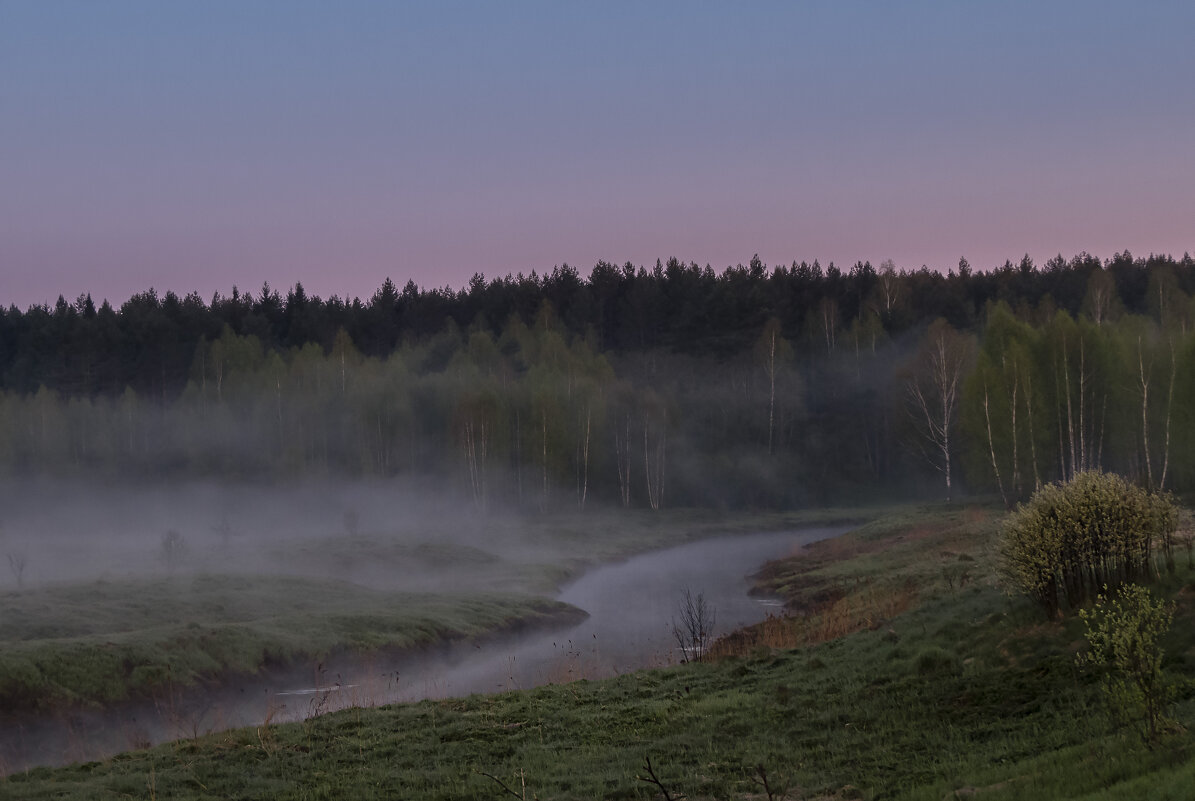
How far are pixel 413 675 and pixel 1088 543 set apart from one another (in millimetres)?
20444

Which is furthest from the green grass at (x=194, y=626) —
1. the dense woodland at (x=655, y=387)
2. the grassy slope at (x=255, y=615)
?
the dense woodland at (x=655, y=387)

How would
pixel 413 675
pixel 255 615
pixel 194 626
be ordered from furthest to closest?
pixel 255 615 < pixel 194 626 < pixel 413 675

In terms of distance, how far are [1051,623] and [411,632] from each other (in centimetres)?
2415

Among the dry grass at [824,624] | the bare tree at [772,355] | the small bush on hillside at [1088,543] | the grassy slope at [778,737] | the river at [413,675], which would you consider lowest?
the river at [413,675]

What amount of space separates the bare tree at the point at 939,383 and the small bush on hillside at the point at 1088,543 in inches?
2332

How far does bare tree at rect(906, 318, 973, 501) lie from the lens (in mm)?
78150

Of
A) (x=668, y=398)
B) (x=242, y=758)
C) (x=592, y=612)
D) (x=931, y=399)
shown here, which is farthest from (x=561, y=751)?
(x=668, y=398)

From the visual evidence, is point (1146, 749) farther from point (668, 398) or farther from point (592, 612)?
point (668, 398)

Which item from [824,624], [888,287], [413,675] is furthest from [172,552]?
[888,287]

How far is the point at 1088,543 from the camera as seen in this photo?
56.7 feet

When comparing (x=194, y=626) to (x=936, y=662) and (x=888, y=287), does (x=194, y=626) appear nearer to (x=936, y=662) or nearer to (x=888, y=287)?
(x=936, y=662)

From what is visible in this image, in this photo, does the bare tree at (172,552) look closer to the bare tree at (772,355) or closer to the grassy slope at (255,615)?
the grassy slope at (255,615)

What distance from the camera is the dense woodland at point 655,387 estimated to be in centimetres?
6241

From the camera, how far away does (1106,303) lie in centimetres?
9862
